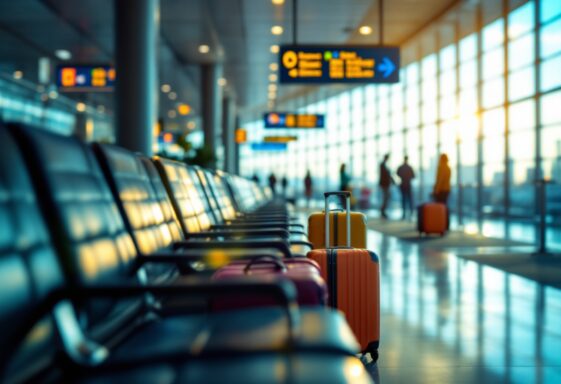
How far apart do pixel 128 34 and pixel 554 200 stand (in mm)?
11082

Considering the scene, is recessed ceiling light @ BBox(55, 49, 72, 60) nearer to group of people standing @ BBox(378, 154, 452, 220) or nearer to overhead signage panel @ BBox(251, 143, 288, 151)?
group of people standing @ BBox(378, 154, 452, 220)

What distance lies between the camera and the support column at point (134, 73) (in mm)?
7160

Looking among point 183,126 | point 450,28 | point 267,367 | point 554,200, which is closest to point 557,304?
point 267,367

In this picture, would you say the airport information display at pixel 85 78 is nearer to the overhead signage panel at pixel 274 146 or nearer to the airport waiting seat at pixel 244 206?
the airport waiting seat at pixel 244 206

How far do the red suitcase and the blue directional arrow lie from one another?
8469 mm

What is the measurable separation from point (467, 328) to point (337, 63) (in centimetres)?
751

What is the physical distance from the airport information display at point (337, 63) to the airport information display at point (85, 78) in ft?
14.4

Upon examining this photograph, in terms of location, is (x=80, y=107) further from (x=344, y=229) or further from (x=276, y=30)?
(x=344, y=229)

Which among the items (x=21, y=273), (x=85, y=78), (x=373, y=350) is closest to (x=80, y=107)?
(x=85, y=78)

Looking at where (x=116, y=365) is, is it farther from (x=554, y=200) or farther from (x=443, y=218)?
(x=554, y=200)

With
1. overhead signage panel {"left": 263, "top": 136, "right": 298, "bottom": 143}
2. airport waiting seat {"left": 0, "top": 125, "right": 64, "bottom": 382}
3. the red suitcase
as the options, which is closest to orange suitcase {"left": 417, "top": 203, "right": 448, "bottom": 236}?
the red suitcase

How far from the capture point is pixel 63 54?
17.1 meters

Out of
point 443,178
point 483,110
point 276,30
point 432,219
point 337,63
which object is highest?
point 276,30

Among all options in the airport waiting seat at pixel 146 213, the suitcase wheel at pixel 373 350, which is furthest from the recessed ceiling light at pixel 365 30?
the suitcase wheel at pixel 373 350
